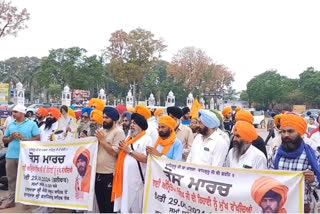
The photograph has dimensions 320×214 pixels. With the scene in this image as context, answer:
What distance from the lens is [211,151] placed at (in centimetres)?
455

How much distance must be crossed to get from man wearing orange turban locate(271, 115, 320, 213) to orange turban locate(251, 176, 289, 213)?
0.83 ft

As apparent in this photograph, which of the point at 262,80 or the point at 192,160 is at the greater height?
the point at 262,80

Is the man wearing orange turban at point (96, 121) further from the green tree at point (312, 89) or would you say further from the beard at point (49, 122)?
the green tree at point (312, 89)

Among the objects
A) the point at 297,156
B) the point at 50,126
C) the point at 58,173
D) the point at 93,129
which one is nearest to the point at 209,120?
the point at 297,156

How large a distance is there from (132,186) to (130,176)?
0.43 ft

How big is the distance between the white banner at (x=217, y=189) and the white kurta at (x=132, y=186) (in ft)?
1.08

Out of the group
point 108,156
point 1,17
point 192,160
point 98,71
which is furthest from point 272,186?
point 98,71

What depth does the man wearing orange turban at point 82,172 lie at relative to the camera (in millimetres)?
5241

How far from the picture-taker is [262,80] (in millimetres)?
70562

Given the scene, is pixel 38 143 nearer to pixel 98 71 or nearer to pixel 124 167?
pixel 124 167

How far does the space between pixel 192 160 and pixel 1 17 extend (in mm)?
28345

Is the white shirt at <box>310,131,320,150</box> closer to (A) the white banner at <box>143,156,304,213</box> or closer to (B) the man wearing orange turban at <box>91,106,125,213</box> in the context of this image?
(A) the white banner at <box>143,156,304,213</box>

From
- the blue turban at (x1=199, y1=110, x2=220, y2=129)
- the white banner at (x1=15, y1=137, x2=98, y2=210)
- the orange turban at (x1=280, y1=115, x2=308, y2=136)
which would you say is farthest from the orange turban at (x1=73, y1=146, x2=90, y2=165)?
the orange turban at (x1=280, y1=115, x2=308, y2=136)

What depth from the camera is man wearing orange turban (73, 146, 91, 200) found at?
5241 mm
